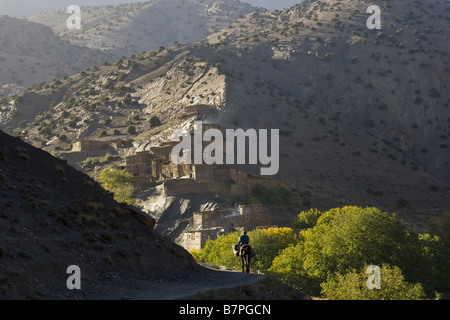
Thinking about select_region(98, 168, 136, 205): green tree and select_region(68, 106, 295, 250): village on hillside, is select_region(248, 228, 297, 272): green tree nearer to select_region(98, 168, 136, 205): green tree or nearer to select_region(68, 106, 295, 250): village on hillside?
select_region(68, 106, 295, 250): village on hillside

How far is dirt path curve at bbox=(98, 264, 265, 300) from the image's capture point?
56.0 ft

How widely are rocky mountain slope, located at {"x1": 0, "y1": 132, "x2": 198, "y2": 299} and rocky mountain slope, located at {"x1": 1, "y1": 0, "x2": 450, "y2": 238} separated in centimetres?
5126

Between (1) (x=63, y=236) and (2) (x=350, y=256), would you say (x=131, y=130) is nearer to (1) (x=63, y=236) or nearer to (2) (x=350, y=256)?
(2) (x=350, y=256)

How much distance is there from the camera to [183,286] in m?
19.4

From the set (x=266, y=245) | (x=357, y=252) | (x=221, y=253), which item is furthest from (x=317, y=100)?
(x=357, y=252)

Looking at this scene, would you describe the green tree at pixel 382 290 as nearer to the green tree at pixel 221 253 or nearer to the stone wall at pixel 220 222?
the green tree at pixel 221 253

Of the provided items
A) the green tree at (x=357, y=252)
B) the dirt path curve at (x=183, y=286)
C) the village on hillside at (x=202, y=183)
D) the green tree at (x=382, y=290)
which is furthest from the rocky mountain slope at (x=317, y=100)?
the dirt path curve at (x=183, y=286)

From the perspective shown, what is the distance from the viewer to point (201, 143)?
74.6 meters

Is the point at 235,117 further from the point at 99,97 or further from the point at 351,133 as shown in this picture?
the point at 99,97

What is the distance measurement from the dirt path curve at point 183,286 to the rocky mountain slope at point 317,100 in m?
51.5

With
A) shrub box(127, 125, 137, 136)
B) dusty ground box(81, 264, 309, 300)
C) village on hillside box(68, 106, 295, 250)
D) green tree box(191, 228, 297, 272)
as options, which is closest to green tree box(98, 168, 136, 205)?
village on hillside box(68, 106, 295, 250)

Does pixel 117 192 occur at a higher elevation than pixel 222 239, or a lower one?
higher
